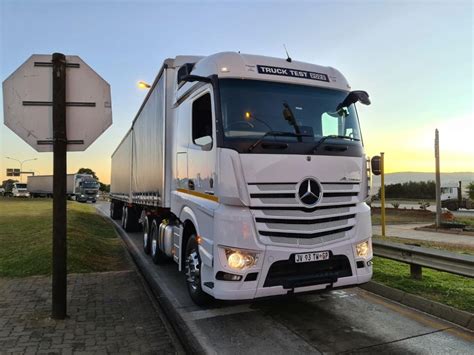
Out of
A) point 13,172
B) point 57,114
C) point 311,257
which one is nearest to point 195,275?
point 311,257

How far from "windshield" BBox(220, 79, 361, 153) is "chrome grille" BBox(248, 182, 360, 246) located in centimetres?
59

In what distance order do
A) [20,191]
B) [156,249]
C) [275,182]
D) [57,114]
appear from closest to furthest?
[275,182] → [57,114] → [156,249] → [20,191]

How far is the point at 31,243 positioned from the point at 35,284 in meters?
4.47

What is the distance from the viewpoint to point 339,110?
536cm

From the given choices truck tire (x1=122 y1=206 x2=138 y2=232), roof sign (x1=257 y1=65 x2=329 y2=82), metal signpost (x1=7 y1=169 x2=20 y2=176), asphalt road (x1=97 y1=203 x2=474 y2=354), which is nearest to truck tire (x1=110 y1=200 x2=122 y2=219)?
truck tire (x1=122 y1=206 x2=138 y2=232)

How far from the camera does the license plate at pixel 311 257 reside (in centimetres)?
455

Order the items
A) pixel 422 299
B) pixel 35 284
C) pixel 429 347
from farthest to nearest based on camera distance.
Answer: pixel 35 284 → pixel 422 299 → pixel 429 347

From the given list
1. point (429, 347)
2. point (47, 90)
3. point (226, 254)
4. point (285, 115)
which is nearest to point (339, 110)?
point (285, 115)

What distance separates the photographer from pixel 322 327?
4.77 metres

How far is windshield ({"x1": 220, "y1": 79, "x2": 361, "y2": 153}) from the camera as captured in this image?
15.6 ft

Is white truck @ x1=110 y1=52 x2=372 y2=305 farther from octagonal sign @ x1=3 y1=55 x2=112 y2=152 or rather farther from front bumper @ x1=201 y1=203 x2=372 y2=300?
octagonal sign @ x1=3 y1=55 x2=112 y2=152

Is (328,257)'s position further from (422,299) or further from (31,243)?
(31,243)

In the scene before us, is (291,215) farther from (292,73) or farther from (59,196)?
(59,196)

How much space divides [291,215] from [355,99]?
6.36ft
